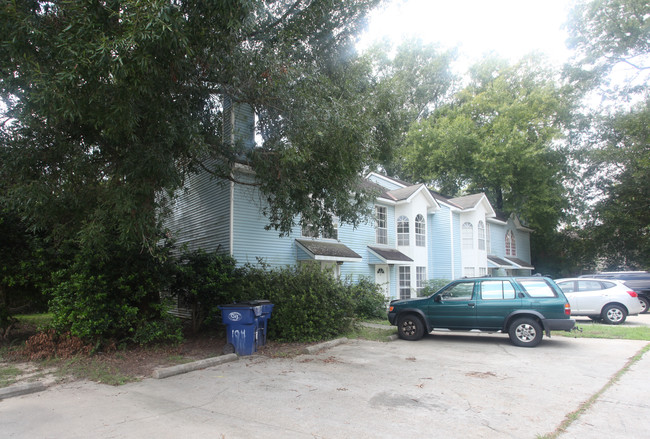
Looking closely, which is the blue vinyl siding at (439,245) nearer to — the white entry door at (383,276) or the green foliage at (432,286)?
the green foliage at (432,286)

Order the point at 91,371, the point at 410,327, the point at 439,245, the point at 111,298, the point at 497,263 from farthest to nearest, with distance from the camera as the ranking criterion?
the point at 497,263 → the point at 439,245 → the point at 410,327 → the point at 111,298 → the point at 91,371

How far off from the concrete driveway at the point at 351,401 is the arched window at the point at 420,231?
12577 millimetres

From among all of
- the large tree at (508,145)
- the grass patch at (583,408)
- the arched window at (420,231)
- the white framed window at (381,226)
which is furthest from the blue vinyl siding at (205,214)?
the large tree at (508,145)

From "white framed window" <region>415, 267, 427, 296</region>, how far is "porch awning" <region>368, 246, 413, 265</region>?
1.75 m

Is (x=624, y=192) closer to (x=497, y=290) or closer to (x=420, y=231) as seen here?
(x=420, y=231)

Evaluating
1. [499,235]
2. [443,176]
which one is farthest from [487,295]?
[443,176]

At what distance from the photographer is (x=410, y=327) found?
11156mm

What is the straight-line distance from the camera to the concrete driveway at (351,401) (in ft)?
15.7

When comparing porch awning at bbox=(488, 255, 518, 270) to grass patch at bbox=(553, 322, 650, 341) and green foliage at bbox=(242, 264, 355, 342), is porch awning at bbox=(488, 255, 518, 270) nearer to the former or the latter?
grass patch at bbox=(553, 322, 650, 341)

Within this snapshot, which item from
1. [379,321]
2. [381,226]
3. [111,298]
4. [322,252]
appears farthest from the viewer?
[381,226]

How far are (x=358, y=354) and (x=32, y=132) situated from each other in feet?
26.0

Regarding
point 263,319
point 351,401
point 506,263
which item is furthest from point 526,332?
point 506,263

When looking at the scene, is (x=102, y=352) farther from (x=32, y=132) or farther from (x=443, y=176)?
(x=443, y=176)

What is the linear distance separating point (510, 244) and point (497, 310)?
2365cm
